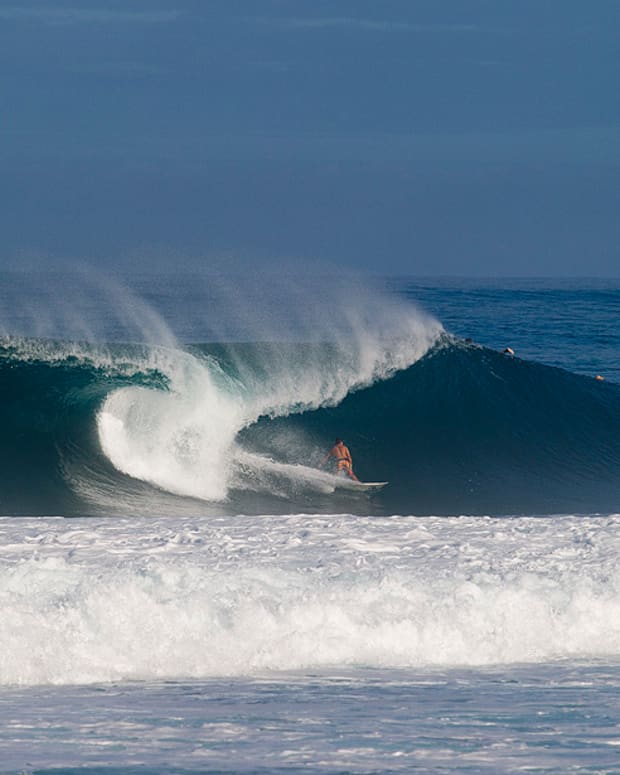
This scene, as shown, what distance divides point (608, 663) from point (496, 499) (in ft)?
23.5

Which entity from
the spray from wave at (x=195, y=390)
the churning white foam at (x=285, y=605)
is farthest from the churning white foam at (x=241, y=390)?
the churning white foam at (x=285, y=605)

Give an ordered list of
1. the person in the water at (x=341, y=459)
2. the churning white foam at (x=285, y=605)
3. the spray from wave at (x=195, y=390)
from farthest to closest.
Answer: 1. the person in the water at (x=341, y=459)
2. the spray from wave at (x=195, y=390)
3. the churning white foam at (x=285, y=605)

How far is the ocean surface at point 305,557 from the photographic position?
4.85m

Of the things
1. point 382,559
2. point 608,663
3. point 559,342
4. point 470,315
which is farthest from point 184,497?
point 470,315

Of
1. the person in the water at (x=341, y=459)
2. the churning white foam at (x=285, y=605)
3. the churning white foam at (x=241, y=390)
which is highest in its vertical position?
the churning white foam at (x=241, y=390)

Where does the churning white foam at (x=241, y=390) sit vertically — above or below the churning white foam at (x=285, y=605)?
above

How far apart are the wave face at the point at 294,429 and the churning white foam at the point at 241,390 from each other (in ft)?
0.10

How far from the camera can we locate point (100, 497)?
1176cm

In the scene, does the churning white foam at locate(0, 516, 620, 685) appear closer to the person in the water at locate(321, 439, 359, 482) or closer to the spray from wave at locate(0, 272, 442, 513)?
the spray from wave at locate(0, 272, 442, 513)

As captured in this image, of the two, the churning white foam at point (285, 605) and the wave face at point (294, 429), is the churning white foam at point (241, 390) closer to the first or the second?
the wave face at point (294, 429)

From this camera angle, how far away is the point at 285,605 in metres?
6.48

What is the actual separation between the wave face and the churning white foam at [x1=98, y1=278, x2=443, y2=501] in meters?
0.03

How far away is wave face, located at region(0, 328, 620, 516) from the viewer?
12.5 metres

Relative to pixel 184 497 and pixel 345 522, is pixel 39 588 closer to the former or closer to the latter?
pixel 345 522
